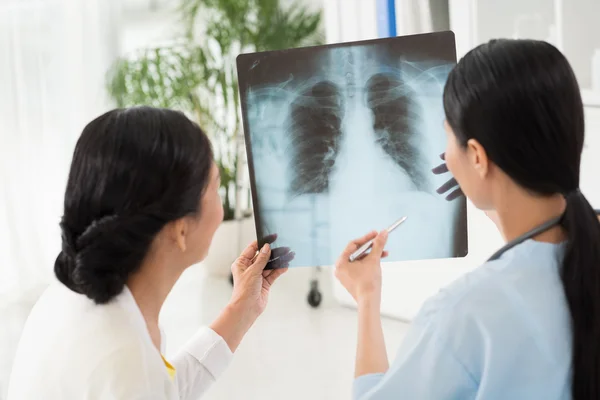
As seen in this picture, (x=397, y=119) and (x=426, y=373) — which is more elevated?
(x=397, y=119)

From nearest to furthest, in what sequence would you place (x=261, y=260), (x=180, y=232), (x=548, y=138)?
(x=548, y=138), (x=180, y=232), (x=261, y=260)

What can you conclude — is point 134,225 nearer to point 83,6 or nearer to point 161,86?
point 161,86

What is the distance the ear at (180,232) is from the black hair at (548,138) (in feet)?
1.56

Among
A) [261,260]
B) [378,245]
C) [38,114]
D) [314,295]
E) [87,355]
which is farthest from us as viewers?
[38,114]

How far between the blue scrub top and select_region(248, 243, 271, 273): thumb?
20.4 inches

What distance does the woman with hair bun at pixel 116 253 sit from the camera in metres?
1.09

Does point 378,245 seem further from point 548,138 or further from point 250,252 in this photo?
point 548,138

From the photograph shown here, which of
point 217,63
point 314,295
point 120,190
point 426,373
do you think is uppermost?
point 217,63

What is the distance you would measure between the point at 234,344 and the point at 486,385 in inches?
26.1

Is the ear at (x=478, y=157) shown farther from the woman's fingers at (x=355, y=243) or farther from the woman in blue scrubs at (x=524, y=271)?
the woman's fingers at (x=355, y=243)

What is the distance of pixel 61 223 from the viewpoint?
1.15 m

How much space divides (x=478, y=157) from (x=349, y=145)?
558mm

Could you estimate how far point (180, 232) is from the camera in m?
1.20

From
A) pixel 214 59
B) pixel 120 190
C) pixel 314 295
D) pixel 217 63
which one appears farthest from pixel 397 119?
pixel 217 63
